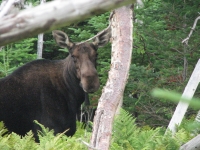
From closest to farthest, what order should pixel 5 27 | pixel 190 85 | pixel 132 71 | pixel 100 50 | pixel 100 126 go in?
pixel 5 27
pixel 100 126
pixel 190 85
pixel 132 71
pixel 100 50

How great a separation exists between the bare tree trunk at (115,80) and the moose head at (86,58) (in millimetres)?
3276

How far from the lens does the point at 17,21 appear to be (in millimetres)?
2355

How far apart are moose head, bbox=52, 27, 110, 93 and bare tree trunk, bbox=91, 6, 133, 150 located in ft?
10.7

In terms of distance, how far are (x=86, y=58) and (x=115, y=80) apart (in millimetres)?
4113

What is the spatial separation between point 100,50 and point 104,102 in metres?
7.86

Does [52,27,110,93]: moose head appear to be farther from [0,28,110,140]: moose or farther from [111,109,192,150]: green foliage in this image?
[111,109,192,150]: green foliage

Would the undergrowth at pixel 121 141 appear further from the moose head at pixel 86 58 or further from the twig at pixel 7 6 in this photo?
the moose head at pixel 86 58

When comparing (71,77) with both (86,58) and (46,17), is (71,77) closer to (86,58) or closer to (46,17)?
(86,58)

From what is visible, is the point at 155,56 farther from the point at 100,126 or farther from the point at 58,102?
the point at 100,126

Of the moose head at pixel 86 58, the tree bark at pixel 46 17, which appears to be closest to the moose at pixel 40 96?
the moose head at pixel 86 58

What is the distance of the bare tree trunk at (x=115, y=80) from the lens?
5.08 m

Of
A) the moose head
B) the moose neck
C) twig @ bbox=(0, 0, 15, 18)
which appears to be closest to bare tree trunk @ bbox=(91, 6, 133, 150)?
twig @ bbox=(0, 0, 15, 18)

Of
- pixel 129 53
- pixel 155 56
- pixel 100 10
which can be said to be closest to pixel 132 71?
pixel 155 56

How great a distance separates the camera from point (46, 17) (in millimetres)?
2385
